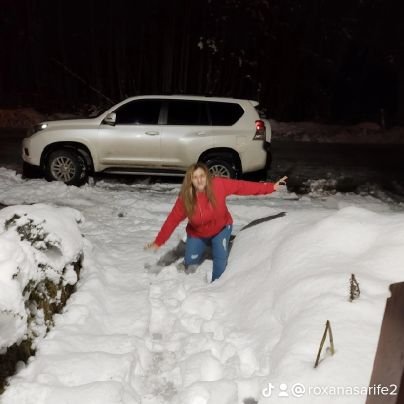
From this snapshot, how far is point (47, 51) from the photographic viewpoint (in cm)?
2139

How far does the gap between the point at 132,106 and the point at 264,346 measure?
6282mm

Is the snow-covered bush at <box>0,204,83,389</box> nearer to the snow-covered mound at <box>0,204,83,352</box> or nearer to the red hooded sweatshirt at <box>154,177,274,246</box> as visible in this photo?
the snow-covered mound at <box>0,204,83,352</box>

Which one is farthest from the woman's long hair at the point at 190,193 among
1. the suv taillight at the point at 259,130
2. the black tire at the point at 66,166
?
the black tire at the point at 66,166

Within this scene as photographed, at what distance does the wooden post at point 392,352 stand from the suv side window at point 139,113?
7.24 meters

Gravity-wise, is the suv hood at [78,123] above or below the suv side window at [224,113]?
below

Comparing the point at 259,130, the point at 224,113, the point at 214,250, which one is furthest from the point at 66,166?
the point at 214,250

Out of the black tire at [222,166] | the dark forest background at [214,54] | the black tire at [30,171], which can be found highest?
the dark forest background at [214,54]

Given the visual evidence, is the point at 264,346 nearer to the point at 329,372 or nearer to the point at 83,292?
the point at 329,372

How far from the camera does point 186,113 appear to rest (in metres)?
8.79

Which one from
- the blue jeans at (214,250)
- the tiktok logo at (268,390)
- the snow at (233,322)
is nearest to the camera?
the tiktok logo at (268,390)

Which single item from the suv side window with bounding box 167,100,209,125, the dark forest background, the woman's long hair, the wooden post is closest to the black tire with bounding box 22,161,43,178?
the suv side window with bounding box 167,100,209,125

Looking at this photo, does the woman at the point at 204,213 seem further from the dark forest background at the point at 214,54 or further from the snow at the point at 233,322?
the dark forest background at the point at 214,54

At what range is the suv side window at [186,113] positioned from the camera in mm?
8750

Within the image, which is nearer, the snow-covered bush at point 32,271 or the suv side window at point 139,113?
the snow-covered bush at point 32,271
